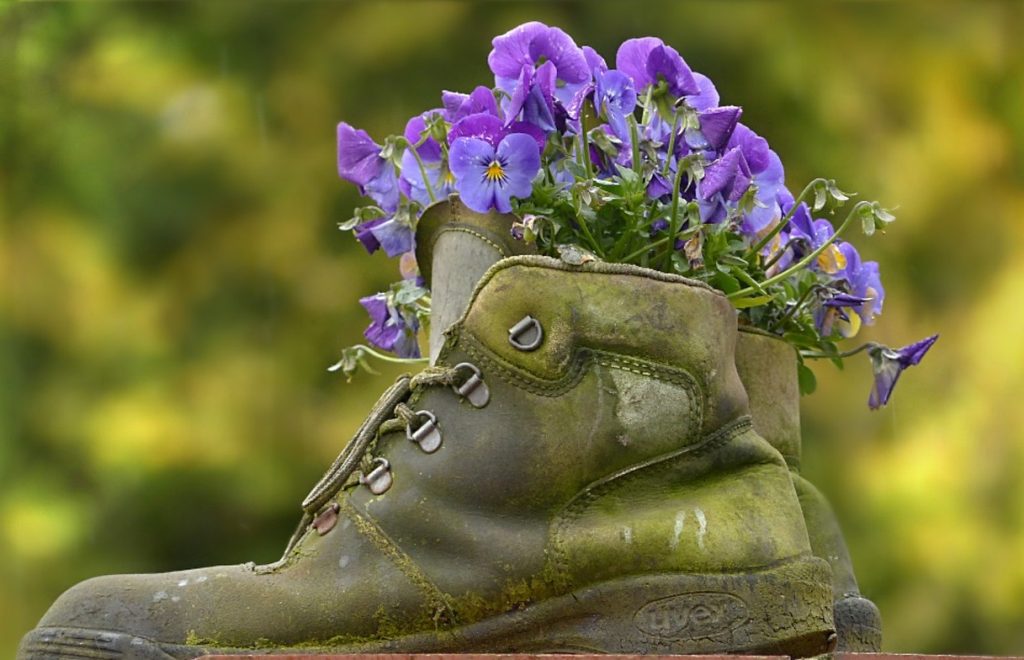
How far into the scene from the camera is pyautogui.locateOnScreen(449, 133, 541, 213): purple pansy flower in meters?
1.19

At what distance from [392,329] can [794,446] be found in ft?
1.35

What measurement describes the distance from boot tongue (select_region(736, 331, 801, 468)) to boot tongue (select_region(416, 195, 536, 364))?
214 mm

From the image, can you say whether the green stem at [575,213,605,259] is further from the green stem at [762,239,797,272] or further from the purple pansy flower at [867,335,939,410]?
the purple pansy flower at [867,335,939,410]

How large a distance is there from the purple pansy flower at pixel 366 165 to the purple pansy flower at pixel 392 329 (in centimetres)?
13

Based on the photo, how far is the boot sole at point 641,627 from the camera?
3.51ft

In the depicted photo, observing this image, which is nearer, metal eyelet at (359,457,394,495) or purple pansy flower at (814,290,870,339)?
metal eyelet at (359,457,394,495)

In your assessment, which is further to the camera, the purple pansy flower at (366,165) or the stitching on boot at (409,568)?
the purple pansy flower at (366,165)

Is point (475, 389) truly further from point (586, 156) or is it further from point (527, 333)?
point (586, 156)

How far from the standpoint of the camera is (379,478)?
44.8 inches

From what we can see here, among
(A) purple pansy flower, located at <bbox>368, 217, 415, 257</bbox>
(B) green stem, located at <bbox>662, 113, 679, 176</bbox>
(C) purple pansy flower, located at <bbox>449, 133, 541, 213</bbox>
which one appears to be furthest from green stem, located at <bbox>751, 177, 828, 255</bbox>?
(A) purple pansy flower, located at <bbox>368, 217, 415, 257</bbox>

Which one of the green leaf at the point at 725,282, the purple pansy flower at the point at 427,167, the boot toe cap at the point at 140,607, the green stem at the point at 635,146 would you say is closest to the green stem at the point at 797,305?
the green leaf at the point at 725,282

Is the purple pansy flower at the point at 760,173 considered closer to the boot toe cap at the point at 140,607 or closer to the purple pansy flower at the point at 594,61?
the purple pansy flower at the point at 594,61

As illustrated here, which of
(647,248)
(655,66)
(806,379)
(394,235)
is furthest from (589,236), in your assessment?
(806,379)

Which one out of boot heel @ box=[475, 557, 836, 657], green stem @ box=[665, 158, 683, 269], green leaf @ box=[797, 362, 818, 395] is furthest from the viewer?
green leaf @ box=[797, 362, 818, 395]
